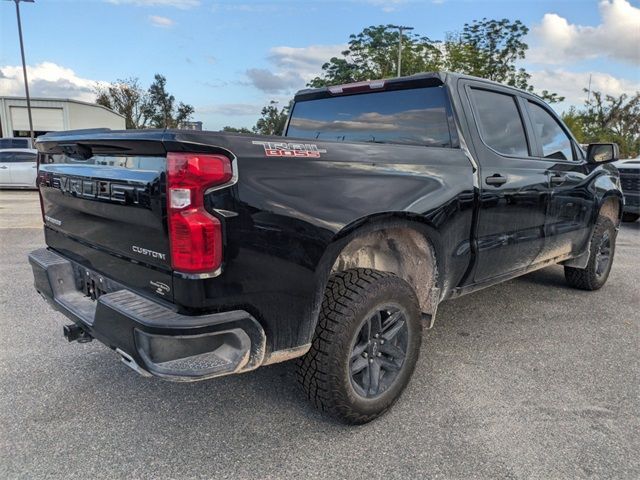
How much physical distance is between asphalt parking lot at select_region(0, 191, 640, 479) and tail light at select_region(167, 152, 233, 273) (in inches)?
41.0

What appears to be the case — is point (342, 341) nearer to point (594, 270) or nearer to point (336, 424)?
point (336, 424)

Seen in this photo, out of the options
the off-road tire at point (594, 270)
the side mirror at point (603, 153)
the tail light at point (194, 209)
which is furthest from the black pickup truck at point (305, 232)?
the off-road tire at point (594, 270)

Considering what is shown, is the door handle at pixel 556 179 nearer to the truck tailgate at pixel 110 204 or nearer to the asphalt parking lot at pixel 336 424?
the asphalt parking lot at pixel 336 424

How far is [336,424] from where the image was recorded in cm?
258

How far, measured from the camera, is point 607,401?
2.84 meters

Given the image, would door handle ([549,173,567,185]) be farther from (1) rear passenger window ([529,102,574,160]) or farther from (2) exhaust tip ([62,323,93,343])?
(2) exhaust tip ([62,323,93,343])

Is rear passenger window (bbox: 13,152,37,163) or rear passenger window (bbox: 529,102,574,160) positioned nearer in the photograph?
rear passenger window (bbox: 529,102,574,160)

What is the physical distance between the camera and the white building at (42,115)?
1478 inches

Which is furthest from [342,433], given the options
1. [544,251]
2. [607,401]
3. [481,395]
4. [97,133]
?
[544,251]

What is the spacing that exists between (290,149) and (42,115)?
4347cm

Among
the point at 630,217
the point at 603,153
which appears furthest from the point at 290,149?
the point at 630,217

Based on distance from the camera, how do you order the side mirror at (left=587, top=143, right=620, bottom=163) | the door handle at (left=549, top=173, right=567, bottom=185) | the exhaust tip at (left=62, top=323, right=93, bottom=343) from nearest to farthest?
the exhaust tip at (left=62, top=323, right=93, bottom=343) → the door handle at (left=549, top=173, right=567, bottom=185) → the side mirror at (left=587, top=143, right=620, bottom=163)

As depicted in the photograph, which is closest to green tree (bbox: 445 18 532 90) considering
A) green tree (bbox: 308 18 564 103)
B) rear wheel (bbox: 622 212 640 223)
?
green tree (bbox: 308 18 564 103)

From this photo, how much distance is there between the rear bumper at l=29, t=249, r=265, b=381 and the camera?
6.19ft
